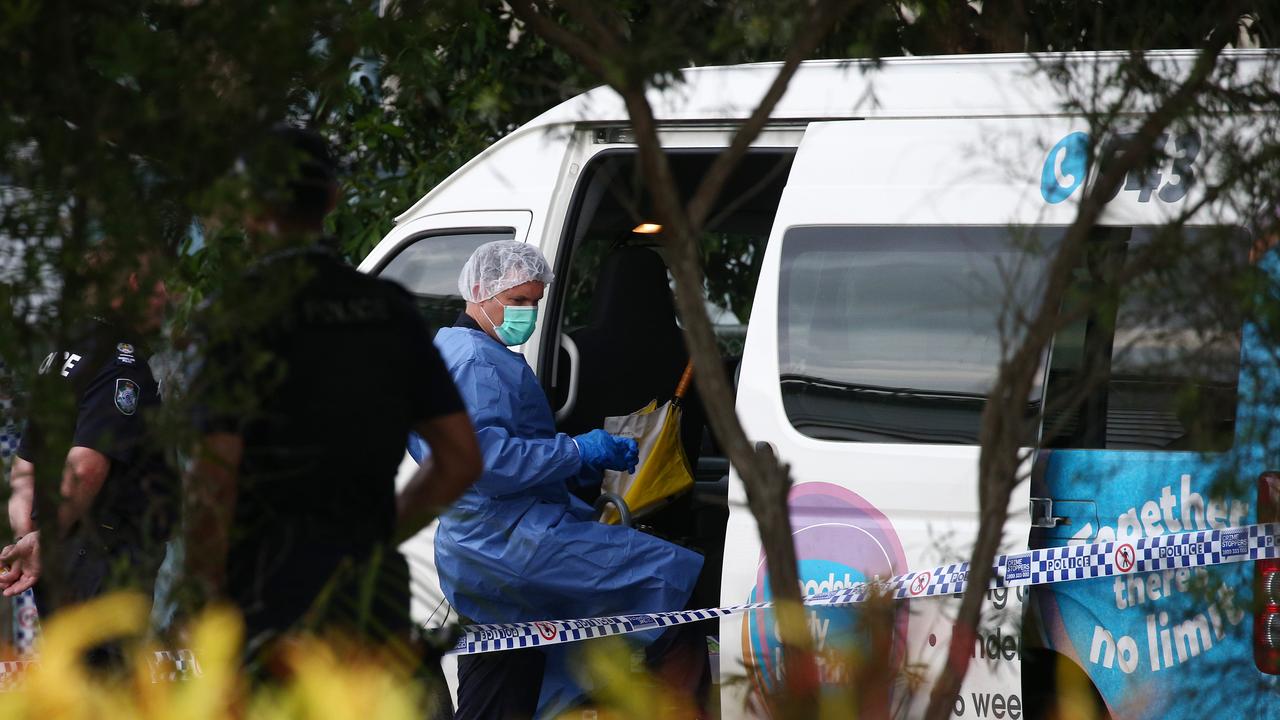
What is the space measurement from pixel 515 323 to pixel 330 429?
2.16 meters

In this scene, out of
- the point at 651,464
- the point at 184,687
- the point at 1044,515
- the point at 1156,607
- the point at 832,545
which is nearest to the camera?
the point at 184,687

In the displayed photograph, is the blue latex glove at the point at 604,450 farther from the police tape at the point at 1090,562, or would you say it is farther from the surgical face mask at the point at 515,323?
the police tape at the point at 1090,562

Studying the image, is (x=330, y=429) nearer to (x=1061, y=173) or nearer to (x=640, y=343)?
(x=1061, y=173)

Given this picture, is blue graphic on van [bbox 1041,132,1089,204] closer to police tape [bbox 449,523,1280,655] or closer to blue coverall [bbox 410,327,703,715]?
police tape [bbox 449,523,1280,655]

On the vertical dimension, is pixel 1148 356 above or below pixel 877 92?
below

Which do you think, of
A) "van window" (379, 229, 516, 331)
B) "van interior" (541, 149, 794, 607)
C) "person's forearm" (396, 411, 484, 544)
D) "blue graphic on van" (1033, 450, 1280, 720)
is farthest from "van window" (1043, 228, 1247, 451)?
"van window" (379, 229, 516, 331)

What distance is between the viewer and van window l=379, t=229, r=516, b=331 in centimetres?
512

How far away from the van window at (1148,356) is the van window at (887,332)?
0.60 ft

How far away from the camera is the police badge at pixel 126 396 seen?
4.00m

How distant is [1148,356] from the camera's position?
3057 mm

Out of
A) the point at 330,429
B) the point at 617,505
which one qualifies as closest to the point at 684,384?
the point at 617,505

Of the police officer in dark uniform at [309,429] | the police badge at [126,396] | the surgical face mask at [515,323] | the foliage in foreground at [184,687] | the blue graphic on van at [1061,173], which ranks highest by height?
the blue graphic on van at [1061,173]

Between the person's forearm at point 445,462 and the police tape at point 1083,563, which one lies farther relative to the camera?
the police tape at point 1083,563

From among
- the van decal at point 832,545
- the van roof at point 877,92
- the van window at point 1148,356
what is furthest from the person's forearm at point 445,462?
the van decal at point 832,545
